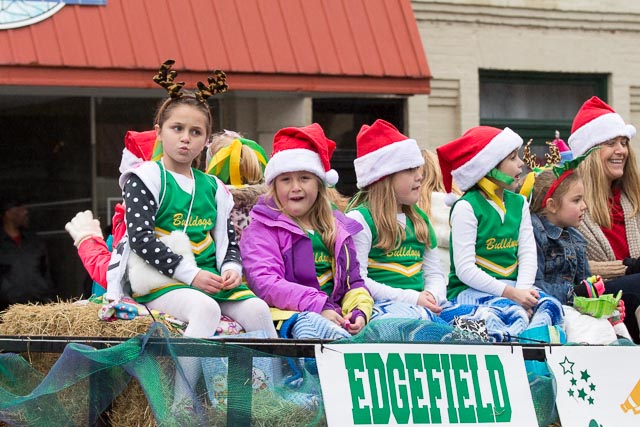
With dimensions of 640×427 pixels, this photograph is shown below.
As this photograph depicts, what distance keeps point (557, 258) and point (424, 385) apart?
8.05 ft

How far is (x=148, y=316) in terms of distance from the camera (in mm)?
5137

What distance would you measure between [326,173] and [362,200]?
2.12ft

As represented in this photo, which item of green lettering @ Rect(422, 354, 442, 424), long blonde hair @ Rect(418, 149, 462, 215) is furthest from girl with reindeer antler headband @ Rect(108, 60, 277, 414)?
long blonde hair @ Rect(418, 149, 462, 215)

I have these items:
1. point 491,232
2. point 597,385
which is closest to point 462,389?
point 597,385

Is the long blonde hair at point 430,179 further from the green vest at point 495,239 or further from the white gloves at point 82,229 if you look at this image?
the white gloves at point 82,229

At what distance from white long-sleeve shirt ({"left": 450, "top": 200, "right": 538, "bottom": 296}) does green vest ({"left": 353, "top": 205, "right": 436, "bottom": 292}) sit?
0.23 metres

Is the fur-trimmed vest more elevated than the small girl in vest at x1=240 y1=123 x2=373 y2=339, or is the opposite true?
the small girl in vest at x1=240 y1=123 x2=373 y2=339

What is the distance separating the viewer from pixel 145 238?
17.6ft

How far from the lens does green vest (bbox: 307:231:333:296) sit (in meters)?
6.07

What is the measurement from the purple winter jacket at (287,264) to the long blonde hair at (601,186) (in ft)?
7.10

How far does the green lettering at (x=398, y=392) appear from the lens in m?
4.87

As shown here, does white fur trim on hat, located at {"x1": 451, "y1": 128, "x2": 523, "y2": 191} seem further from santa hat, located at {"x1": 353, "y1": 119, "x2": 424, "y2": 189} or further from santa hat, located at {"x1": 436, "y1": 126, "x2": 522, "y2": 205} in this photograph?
santa hat, located at {"x1": 353, "y1": 119, "x2": 424, "y2": 189}

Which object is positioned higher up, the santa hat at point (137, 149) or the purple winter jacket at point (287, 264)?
the santa hat at point (137, 149)

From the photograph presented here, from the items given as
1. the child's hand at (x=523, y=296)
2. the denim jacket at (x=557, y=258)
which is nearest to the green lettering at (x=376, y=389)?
the child's hand at (x=523, y=296)
